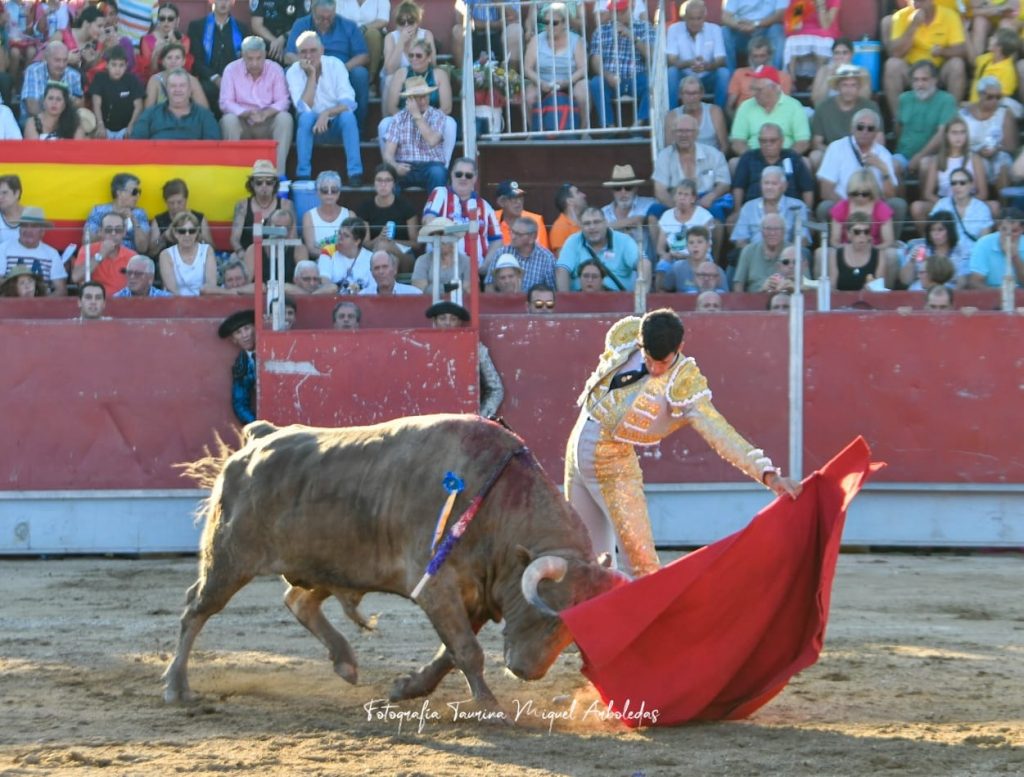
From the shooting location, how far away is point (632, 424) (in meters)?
6.19

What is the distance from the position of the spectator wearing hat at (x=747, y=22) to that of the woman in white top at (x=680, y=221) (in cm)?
183

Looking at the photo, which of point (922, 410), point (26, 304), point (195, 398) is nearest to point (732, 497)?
point (922, 410)

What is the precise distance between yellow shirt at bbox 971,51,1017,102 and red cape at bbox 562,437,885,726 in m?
6.83

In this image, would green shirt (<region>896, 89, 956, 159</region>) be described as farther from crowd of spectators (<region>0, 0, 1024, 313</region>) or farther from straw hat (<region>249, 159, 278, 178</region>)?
straw hat (<region>249, 159, 278, 178</region>)

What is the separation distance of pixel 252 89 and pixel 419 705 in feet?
22.8

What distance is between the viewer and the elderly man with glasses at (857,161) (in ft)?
37.4

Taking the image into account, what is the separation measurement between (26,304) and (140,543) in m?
1.60

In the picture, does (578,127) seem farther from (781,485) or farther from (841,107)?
(781,485)

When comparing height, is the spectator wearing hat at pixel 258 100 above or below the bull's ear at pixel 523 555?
above

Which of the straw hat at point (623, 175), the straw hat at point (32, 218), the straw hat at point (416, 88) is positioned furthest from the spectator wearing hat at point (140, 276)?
the straw hat at point (623, 175)

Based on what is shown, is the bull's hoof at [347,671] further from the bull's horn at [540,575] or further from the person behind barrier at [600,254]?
the person behind barrier at [600,254]

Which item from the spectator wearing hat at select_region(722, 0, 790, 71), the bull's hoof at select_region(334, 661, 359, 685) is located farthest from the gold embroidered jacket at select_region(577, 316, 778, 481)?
the spectator wearing hat at select_region(722, 0, 790, 71)

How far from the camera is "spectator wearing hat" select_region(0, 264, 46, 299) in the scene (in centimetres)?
1073

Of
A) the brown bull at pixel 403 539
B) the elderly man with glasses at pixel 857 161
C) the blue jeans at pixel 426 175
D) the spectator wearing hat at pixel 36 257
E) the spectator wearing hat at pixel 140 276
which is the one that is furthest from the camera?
the blue jeans at pixel 426 175
